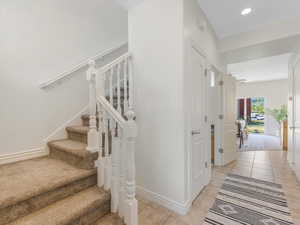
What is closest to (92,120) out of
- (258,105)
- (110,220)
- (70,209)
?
(70,209)

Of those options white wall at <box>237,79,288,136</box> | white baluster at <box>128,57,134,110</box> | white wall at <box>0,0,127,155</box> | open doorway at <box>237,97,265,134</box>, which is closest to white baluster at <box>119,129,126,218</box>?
white baluster at <box>128,57,134,110</box>

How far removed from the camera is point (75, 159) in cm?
182

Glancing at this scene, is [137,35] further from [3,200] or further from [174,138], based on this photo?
[3,200]

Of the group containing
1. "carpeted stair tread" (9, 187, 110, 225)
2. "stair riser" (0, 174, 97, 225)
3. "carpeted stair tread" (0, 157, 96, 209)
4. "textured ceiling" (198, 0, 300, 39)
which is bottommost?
"carpeted stair tread" (9, 187, 110, 225)

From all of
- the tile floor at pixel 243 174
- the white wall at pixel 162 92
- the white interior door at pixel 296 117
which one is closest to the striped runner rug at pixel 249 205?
→ the tile floor at pixel 243 174

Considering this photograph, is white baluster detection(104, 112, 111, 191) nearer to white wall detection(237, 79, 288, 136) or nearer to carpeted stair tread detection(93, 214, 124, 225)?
carpeted stair tread detection(93, 214, 124, 225)

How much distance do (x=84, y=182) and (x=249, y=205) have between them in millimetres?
2030

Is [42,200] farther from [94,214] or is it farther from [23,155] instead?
[23,155]

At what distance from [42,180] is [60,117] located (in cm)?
120

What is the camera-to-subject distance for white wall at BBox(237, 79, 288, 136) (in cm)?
745

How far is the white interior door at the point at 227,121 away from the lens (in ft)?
11.0

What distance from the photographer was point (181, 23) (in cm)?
176

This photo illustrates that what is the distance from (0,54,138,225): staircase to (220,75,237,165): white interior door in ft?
8.43

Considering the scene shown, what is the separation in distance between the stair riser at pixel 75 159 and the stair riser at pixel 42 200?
135 mm
